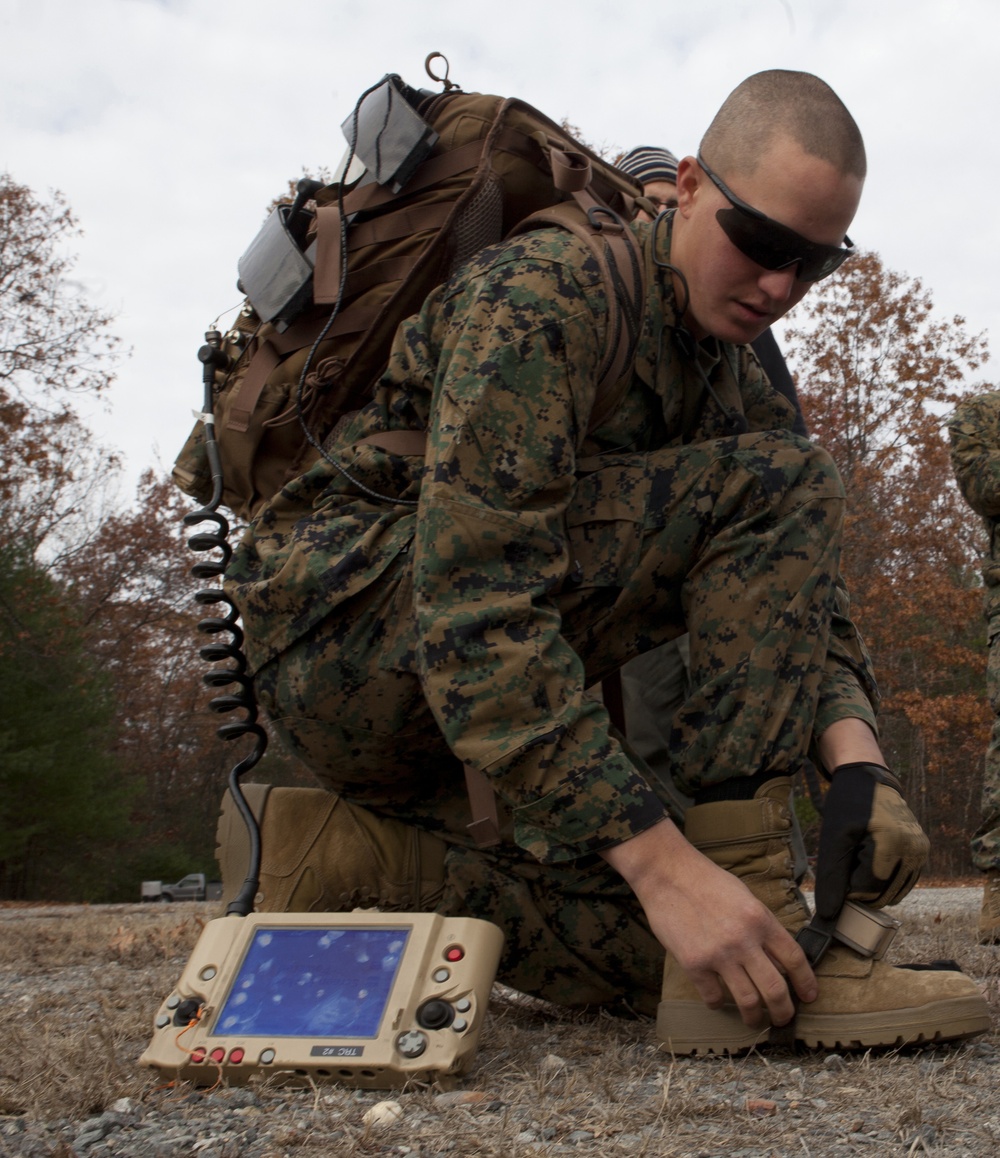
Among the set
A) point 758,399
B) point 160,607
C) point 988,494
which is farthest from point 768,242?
point 160,607

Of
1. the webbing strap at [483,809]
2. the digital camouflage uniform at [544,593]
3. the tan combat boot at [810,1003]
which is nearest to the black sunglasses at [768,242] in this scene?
the digital camouflage uniform at [544,593]

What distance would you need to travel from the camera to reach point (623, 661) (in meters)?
2.63

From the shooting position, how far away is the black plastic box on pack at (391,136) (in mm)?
2582

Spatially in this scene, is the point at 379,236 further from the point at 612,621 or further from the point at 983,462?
the point at 983,462

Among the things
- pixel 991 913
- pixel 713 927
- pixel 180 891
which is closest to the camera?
pixel 713 927

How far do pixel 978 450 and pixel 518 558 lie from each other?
143 inches

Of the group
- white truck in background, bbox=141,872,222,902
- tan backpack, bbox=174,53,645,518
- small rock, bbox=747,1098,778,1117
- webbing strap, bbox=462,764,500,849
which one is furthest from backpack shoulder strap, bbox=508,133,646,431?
white truck in background, bbox=141,872,222,902

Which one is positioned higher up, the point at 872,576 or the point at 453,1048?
the point at 872,576

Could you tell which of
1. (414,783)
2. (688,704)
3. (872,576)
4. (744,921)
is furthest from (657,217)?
(872,576)

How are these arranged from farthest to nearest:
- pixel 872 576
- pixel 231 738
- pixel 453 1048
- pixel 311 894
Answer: pixel 872 576
pixel 231 738
pixel 311 894
pixel 453 1048

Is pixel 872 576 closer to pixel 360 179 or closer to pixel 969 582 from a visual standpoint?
pixel 969 582

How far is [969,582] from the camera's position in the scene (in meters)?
19.9

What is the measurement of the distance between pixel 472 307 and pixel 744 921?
3.97 feet

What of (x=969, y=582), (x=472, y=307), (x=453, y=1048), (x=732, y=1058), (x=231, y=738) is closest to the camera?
(x=453, y=1048)
